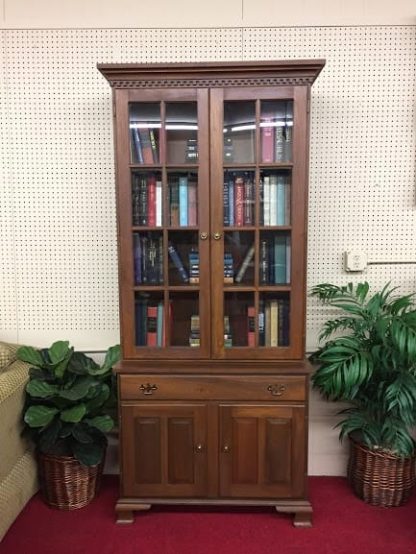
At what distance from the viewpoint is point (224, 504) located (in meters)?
2.05

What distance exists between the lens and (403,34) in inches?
88.2

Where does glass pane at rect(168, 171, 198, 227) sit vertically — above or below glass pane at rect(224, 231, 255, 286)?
above

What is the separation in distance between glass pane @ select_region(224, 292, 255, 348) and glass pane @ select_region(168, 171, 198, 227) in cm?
40

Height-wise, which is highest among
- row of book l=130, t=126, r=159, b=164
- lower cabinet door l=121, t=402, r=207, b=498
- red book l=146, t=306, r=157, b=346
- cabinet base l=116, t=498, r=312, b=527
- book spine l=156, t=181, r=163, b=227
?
row of book l=130, t=126, r=159, b=164

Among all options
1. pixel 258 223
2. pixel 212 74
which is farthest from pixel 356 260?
pixel 212 74

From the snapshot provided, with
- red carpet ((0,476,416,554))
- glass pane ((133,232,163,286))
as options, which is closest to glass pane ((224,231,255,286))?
glass pane ((133,232,163,286))

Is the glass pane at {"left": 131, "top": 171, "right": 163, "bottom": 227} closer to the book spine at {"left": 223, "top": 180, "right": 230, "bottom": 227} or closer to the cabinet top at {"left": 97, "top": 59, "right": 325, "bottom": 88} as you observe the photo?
the book spine at {"left": 223, "top": 180, "right": 230, "bottom": 227}

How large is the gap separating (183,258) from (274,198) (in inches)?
19.8

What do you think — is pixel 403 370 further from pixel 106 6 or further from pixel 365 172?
pixel 106 6

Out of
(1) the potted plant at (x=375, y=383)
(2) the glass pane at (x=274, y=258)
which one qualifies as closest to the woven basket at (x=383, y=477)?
(1) the potted plant at (x=375, y=383)

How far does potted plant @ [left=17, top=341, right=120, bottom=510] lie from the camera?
206 centimetres

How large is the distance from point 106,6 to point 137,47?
10.1 inches

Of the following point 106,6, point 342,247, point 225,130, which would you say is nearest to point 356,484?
point 342,247

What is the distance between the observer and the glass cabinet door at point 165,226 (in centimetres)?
196
